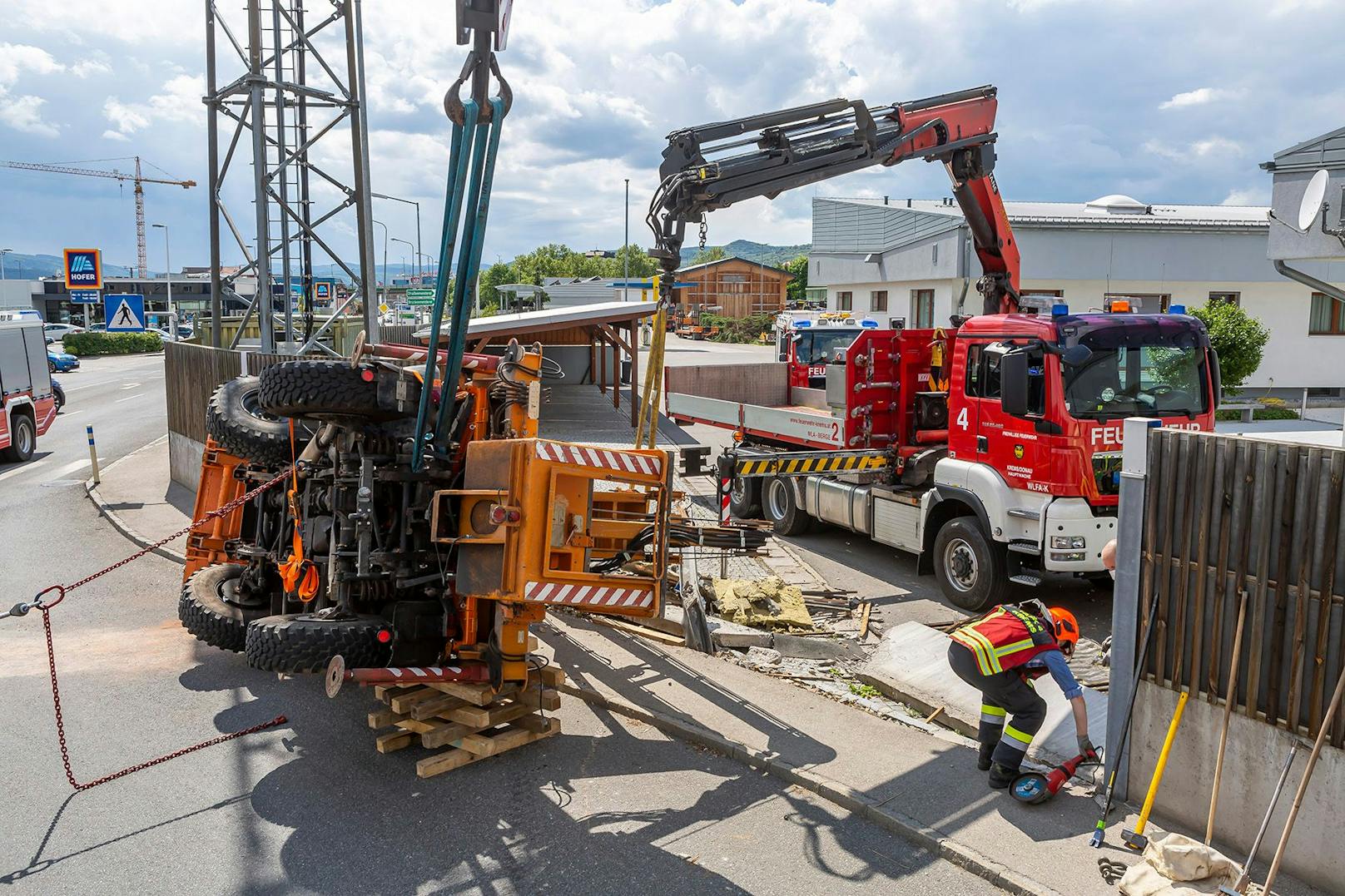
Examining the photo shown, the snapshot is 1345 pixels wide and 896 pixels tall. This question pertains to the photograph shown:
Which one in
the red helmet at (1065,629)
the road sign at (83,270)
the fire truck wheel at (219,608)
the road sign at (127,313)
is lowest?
the fire truck wheel at (219,608)

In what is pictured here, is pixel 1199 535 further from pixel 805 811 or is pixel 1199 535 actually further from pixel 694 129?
pixel 694 129

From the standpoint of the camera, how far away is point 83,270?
45.2m

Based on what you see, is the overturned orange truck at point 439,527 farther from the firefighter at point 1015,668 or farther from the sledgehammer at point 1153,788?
the sledgehammer at point 1153,788

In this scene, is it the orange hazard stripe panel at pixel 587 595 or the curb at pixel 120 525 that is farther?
the curb at pixel 120 525

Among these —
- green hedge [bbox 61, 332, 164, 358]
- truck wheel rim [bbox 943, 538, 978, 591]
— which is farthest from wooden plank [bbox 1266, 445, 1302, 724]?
green hedge [bbox 61, 332, 164, 358]

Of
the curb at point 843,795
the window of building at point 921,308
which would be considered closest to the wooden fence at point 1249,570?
the curb at point 843,795

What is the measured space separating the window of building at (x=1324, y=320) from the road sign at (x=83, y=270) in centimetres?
4436

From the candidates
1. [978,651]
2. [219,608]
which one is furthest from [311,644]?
[978,651]

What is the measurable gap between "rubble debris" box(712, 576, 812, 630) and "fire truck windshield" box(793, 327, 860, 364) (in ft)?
25.1

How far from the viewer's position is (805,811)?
552cm

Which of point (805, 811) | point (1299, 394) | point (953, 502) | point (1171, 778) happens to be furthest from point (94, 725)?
point (1299, 394)

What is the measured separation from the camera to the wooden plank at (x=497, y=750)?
5961mm

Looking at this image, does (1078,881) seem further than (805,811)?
No

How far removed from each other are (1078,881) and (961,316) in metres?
7.82
